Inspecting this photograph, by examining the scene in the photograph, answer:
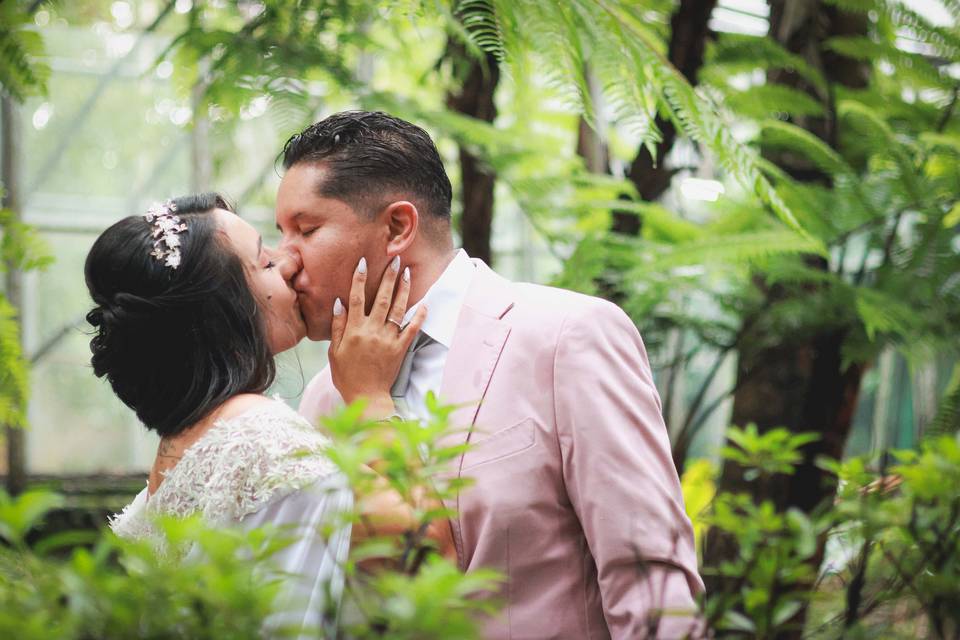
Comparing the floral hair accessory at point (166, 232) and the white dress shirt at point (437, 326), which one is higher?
the floral hair accessory at point (166, 232)

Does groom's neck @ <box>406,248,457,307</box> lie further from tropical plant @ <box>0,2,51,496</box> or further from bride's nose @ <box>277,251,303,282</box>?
tropical plant @ <box>0,2,51,496</box>

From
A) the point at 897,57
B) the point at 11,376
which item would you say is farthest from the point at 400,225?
the point at 897,57

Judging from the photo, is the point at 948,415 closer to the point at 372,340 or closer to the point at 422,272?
the point at 422,272

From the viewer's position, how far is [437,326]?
214 centimetres

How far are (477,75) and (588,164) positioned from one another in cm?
65

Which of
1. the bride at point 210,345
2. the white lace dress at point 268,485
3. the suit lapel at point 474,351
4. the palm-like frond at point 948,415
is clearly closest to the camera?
the white lace dress at point 268,485

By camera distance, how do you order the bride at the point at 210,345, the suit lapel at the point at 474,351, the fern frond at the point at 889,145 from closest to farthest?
the bride at the point at 210,345 → the suit lapel at the point at 474,351 → the fern frond at the point at 889,145

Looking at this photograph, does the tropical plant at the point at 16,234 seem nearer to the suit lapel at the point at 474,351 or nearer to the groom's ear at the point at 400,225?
the groom's ear at the point at 400,225

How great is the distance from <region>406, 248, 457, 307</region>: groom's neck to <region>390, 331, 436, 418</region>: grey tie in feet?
0.29

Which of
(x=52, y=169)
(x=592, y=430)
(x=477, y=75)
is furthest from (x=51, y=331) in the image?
(x=592, y=430)

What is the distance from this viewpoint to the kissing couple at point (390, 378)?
172 centimetres

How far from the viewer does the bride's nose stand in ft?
6.93

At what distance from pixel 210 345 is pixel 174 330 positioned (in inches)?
3.2

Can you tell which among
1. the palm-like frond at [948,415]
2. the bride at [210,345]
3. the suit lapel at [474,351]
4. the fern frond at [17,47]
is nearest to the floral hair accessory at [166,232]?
the bride at [210,345]
